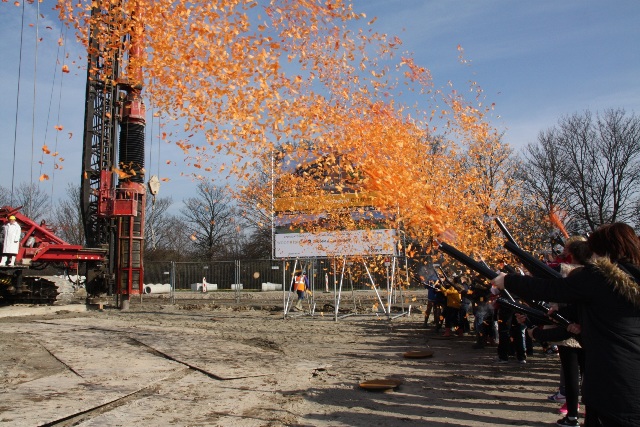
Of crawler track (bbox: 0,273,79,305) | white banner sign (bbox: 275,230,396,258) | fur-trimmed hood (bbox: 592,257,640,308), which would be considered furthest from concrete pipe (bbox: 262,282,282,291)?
fur-trimmed hood (bbox: 592,257,640,308)

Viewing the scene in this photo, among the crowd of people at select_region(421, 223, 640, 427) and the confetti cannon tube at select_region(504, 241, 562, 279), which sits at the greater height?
the confetti cannon tube at select_region(504, 241, 562, 279)

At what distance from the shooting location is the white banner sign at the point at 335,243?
15156mm

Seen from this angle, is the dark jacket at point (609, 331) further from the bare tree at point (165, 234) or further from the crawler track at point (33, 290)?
the bare tree at point (165, 234)

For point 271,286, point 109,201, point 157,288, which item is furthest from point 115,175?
point 271,286

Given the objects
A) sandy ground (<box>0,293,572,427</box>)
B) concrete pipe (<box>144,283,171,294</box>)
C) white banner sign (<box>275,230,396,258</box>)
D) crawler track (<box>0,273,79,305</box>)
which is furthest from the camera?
concrete pipe (<box>144,283,171,294</box>)

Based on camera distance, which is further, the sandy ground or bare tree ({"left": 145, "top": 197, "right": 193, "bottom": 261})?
bare tree ({"left": 145, "top": 197, "right": 193, "bottom": 261})

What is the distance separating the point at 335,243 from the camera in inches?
617

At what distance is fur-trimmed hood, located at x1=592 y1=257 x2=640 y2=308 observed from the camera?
303 cm

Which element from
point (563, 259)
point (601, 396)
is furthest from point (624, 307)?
point (563, 259)

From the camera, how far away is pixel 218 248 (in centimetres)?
5766

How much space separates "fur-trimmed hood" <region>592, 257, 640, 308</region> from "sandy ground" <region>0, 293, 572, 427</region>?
2789 millimetres

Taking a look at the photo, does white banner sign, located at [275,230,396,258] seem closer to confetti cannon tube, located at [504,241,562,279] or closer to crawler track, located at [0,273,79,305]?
crawler track, located at [0,273,79,305]

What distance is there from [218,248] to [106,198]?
3563cm

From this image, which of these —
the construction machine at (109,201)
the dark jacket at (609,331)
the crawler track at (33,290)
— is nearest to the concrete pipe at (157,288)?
the construction machine at (109,201)
